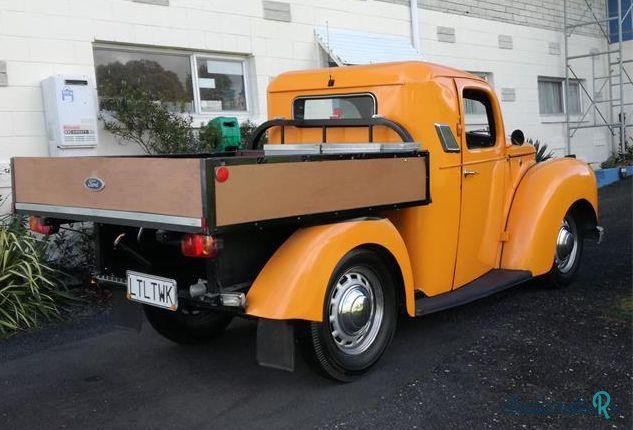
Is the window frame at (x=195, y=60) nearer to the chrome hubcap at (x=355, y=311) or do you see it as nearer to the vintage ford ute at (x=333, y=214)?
the vintage ford ute at (x=333, y=214)

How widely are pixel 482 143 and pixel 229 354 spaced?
104 inches

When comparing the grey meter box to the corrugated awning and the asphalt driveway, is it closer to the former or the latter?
the asphalt driveway

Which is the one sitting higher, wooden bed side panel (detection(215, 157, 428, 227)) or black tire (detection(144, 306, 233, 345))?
wooden bed side panel (detection(215, 157, 428, 227))

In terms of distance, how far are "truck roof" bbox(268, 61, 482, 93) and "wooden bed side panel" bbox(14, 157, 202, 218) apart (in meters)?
2.05

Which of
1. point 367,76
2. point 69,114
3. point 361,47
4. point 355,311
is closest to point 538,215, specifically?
point 367,76

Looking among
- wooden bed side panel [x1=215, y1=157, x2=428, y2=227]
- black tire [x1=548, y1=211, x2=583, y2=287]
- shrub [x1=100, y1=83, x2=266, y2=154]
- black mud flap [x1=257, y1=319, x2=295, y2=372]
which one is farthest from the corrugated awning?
black mud flap [x1=257, y1=319, x2=295, y2=372]

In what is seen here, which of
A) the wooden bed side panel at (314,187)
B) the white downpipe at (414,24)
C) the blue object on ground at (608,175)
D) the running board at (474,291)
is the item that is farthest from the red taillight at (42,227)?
the blue object on ground at (608,175)

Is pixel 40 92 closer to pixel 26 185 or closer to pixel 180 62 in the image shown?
pixel 180 62

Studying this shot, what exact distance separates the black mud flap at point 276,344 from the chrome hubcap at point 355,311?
36 centimetres

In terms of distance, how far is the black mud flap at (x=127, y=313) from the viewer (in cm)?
426

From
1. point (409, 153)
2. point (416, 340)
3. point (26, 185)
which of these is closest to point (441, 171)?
point (409, 153)

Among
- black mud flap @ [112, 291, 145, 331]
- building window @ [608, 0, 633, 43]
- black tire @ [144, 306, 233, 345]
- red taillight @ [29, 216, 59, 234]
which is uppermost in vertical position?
building window @ [608, 0, 633, 43]

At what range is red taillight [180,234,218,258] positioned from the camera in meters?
3.17

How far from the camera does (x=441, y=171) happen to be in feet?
15.2
